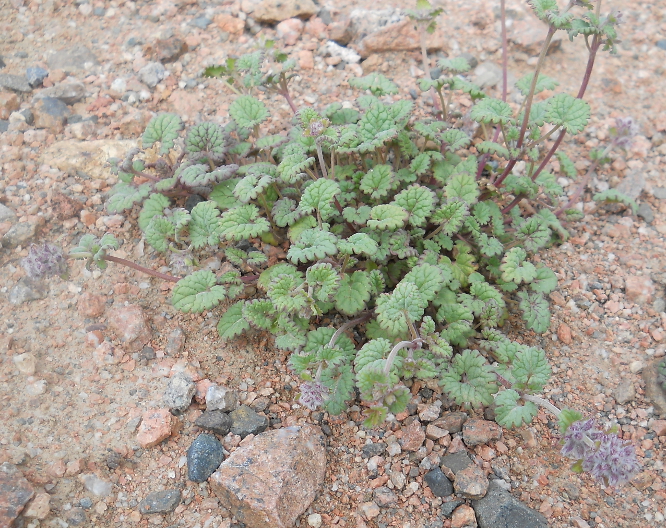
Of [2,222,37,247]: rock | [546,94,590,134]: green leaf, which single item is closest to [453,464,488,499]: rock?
[546,94,590,134]: green leaf

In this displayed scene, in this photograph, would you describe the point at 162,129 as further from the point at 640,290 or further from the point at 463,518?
the point at 640,290

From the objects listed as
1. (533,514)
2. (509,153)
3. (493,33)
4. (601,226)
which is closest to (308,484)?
(533,514)

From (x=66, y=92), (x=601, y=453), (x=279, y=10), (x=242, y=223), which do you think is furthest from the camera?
(x=279, y=10)

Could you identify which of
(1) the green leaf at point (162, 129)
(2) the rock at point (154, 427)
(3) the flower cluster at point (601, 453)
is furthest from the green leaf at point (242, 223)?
(3) the flower cluster at point (601, 453)

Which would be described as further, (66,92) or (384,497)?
(66,92)

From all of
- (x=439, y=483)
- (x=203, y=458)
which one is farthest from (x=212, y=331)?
(x=439, y=483)
